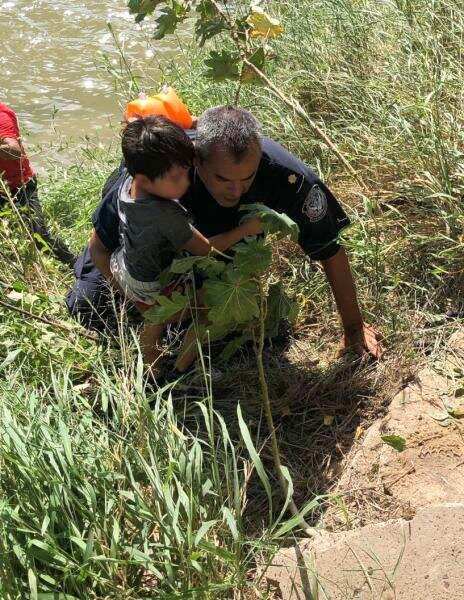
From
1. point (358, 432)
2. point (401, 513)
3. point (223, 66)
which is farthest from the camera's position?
point (223, 66)

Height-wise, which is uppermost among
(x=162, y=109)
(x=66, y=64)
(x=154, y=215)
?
(x=162, y=109)

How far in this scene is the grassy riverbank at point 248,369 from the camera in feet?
6.44

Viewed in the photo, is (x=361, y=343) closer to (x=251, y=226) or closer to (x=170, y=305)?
(x=251, y=226)

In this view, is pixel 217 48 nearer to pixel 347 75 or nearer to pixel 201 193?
pixel 347 75

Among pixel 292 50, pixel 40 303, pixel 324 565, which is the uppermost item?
pixel 292 50

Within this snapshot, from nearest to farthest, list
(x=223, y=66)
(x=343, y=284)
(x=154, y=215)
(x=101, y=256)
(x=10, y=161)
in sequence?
(x=154, y=215), (x=343, y=284), (x=223, y=66), (x=101, y=256), (x=10, y=161)

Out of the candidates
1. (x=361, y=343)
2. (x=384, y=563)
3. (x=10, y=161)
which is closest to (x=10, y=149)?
(x=10, y=161)

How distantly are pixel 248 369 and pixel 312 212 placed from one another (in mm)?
725

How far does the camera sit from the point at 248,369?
3.01 meters

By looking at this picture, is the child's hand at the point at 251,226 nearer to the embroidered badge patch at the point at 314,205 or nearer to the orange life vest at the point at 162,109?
the embroidered badge patch at the point at 314,205

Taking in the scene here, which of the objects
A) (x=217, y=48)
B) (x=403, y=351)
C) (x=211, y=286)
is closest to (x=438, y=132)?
(x=403, y=351)

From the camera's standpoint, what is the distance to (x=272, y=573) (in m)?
2.14

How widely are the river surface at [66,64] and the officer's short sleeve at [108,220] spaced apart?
2.85 meters

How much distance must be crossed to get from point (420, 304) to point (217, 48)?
10.2 feet
